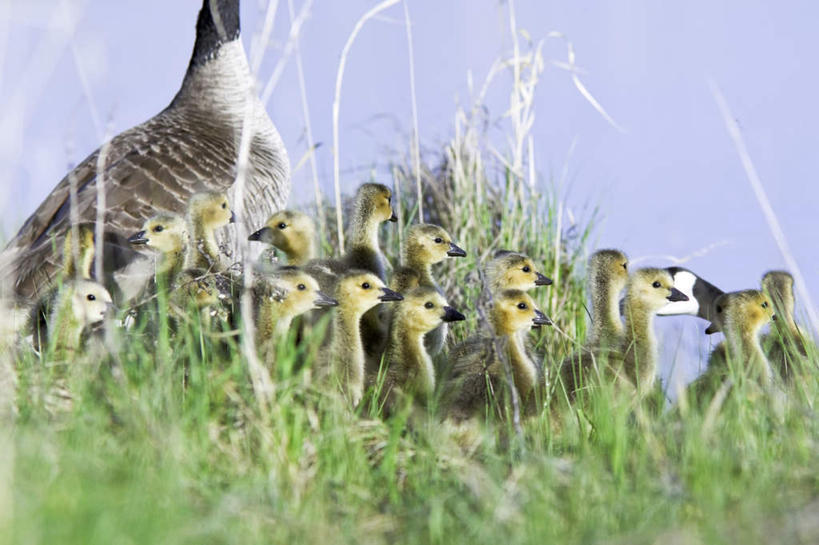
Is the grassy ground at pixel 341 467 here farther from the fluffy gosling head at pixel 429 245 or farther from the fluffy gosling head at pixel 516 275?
the fluffy gosling head at pixel 429 245

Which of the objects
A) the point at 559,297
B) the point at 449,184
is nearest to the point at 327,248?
the point at 449,184

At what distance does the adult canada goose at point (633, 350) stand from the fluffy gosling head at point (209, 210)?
2.23 meters

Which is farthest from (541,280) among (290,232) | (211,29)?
(211,29)

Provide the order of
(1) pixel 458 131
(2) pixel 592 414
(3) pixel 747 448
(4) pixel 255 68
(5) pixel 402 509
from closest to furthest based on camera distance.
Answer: (5) pixel 402 509 → (3) pixel 747 448 → (4) pixel 255 68 → (2) pixel 592 414 → (1) pixel 458 131

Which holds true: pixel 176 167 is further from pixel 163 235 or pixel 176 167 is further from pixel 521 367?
pixel 521 367

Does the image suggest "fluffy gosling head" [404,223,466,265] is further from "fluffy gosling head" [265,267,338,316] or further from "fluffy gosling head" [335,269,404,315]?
"fluffy gosling head" [265,267,338,316]

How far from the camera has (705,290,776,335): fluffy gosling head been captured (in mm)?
6254

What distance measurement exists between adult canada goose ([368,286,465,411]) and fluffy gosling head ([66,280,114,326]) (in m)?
1.38

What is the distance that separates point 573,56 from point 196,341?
4142 mm

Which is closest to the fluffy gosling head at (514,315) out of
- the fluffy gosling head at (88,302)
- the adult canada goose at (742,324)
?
the adult canada goose at (742,324)

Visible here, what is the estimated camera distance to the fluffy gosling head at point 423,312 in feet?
18.5

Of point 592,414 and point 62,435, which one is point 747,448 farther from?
point 62,435

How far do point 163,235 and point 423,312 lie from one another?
68.9 inches

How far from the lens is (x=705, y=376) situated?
19.5 feet
